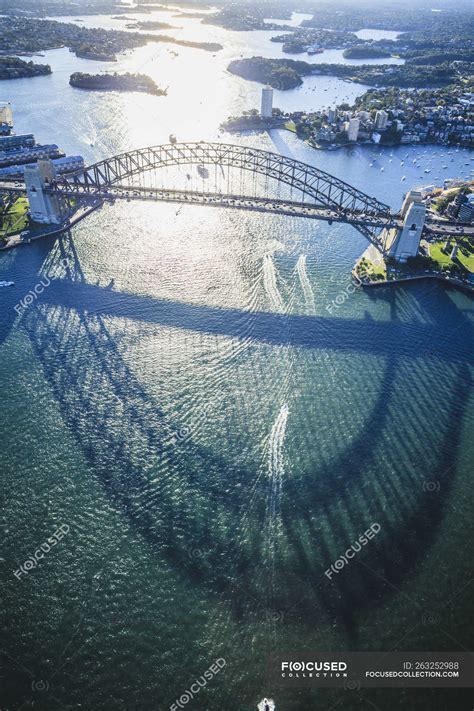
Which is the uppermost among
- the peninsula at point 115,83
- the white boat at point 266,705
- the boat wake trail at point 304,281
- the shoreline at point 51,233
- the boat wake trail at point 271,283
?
the peninsula at point 115,83

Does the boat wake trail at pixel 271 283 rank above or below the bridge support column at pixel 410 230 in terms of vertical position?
below

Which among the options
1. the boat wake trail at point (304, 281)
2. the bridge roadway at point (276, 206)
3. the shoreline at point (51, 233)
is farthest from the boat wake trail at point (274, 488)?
the shoreline at point (51, 233)

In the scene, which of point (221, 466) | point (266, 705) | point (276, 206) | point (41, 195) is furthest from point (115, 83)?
point (266, 705)

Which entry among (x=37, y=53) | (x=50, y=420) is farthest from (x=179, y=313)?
(x=37, y=53)

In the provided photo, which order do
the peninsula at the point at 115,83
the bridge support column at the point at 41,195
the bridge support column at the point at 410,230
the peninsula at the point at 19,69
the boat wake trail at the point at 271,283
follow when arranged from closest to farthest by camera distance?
the boat wake trail at the point at 271,283, the bridge support column at the point at 410,230, the bridge support column at the point at 41,195, the peninsula at the point at 115,83, the peninsula at the point at 19,69

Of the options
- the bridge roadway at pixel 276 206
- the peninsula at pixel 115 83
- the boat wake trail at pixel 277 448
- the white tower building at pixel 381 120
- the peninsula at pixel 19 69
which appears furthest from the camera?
the peninsula at pixel 19 69

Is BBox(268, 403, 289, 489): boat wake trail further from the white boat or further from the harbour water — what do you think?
the white boat

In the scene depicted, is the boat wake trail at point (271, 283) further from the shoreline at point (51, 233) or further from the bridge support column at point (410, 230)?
the shoreline at point (51, 233)

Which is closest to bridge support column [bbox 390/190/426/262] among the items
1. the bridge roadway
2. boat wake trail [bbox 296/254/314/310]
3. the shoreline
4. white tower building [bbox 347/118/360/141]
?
the bridge roadway

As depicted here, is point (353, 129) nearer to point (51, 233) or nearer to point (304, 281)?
point (304, 281)
